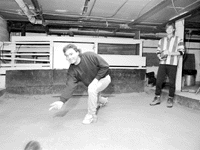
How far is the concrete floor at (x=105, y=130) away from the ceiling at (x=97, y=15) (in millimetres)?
2095

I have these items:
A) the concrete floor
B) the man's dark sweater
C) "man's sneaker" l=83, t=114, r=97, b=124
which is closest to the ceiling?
the man's dark sweater

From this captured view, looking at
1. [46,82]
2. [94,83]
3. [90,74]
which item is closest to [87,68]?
[90,74]

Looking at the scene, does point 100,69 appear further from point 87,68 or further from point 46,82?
point 46,82

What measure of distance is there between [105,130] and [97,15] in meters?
3.27

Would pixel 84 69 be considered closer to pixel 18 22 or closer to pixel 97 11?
pixel 97 11

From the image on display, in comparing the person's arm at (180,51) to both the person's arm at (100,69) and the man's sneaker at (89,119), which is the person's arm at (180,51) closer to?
the person's arm at (100,69)

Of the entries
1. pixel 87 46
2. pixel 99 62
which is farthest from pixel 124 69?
pixel 99 62

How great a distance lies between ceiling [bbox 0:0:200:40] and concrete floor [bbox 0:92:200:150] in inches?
82.5

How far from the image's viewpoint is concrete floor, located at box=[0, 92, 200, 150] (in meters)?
1.47

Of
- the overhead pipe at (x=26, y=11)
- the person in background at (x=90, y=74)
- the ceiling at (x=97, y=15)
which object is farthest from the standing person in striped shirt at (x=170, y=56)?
the overhead pipe at (x=26, y=11)

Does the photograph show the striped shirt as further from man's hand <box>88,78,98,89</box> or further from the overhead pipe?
the overhead pipe

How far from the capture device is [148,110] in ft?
8.94

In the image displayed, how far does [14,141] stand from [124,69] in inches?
137

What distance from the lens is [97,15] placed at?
4145 mm
